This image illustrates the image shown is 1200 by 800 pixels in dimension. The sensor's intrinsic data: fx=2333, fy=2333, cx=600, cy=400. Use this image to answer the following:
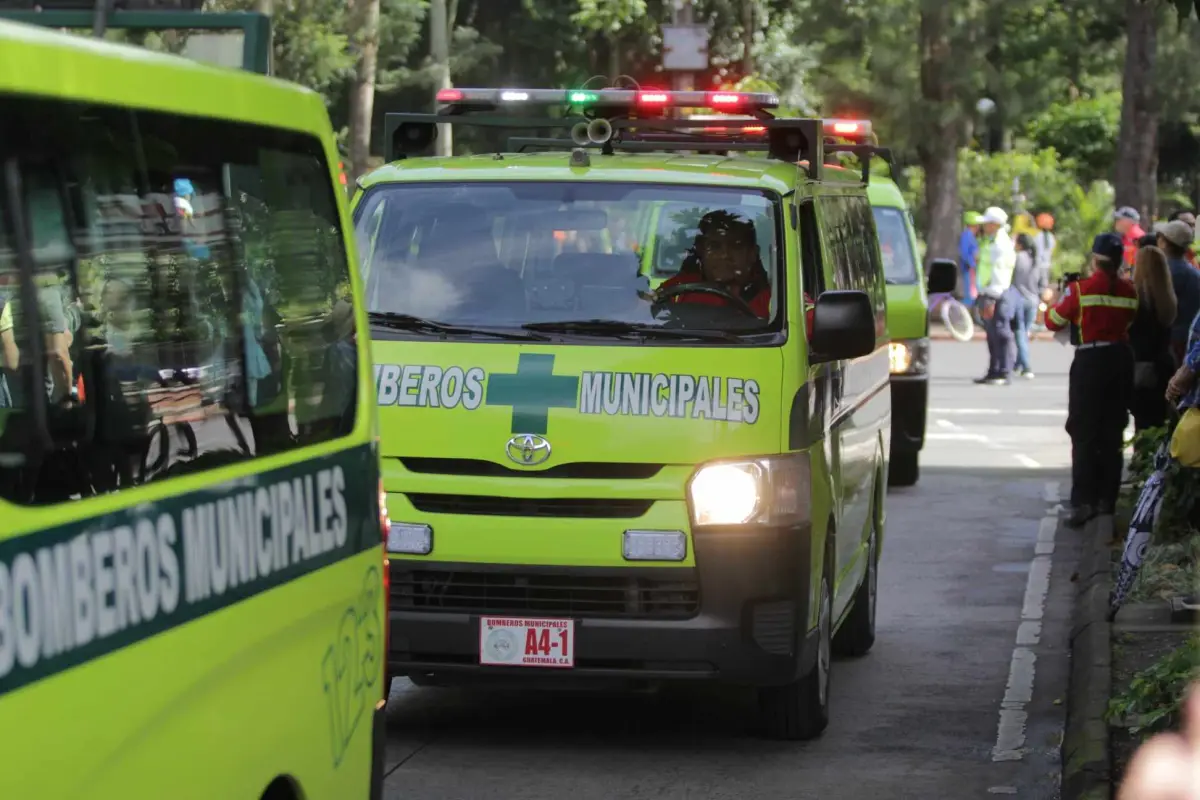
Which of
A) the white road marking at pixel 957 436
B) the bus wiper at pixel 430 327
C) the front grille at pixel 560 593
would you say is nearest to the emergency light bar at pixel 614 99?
the bus wiper at pixel 430 327

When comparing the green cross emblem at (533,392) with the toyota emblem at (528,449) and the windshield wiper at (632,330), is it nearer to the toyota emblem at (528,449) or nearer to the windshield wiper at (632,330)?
the toyota emblem at (528,449)

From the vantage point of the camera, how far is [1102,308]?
13.7 meters

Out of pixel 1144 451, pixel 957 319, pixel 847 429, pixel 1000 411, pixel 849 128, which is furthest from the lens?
pixel 957 319

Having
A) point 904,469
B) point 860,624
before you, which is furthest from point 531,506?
point 904,469

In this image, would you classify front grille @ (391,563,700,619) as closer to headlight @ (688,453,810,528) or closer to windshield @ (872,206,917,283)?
headlight @ (688,453,810,528)

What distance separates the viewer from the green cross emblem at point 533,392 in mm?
7812

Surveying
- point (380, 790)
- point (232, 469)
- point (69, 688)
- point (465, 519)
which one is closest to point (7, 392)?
point (69, 688)

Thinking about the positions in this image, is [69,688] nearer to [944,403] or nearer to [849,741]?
[849,741]

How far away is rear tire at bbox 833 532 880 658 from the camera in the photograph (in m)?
10.4

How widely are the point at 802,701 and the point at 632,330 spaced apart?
1497 mm

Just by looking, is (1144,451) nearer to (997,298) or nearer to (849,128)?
(849,128)

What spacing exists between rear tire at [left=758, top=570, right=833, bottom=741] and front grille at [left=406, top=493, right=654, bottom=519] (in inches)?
Answer: 36.6

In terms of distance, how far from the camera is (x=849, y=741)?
28.4ft

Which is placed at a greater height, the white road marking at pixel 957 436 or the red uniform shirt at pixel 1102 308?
the red uniform shirt at pixel 1102 308
